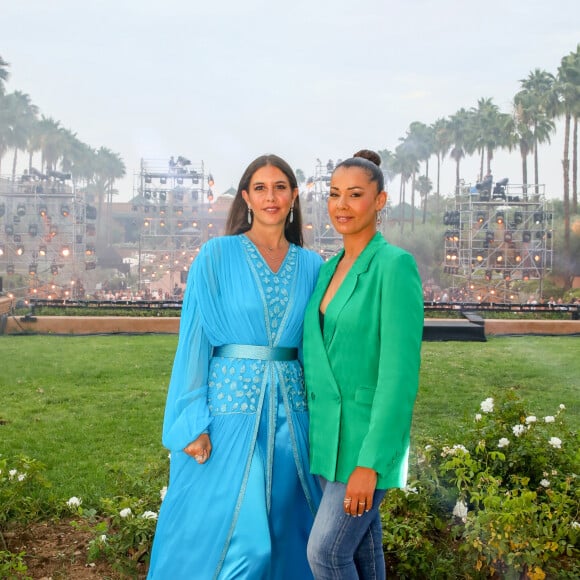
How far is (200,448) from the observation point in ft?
8.71

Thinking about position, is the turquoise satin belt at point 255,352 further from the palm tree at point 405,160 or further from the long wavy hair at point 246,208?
the palm tree at point 405,160

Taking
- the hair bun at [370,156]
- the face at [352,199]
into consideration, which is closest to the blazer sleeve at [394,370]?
the face at [352,199]

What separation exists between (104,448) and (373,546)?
510 cm

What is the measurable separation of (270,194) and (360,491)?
4.18ft

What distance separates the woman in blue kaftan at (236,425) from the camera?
2613mm

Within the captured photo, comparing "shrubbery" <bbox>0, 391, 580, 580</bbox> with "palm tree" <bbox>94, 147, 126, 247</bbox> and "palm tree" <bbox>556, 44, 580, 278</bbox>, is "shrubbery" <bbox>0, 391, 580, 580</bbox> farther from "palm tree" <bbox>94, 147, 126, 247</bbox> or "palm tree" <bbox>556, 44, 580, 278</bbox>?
"palm tree" <bbox>94, 147, 126, 247</bbox>

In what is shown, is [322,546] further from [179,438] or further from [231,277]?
[231,277]

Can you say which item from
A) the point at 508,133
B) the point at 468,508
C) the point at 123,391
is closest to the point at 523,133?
the point at 508,133

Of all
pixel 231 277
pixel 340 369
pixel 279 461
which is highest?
pixel 231 277

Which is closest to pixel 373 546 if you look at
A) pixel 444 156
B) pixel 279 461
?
pixel 279 461

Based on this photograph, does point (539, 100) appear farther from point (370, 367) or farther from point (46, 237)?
point (370, 367)

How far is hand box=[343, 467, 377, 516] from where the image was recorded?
224 cm

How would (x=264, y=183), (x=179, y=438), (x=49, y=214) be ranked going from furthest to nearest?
(x=49, y=214) < (x=264, y=183) < (x=179, y=438)

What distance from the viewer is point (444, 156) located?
198 ft
